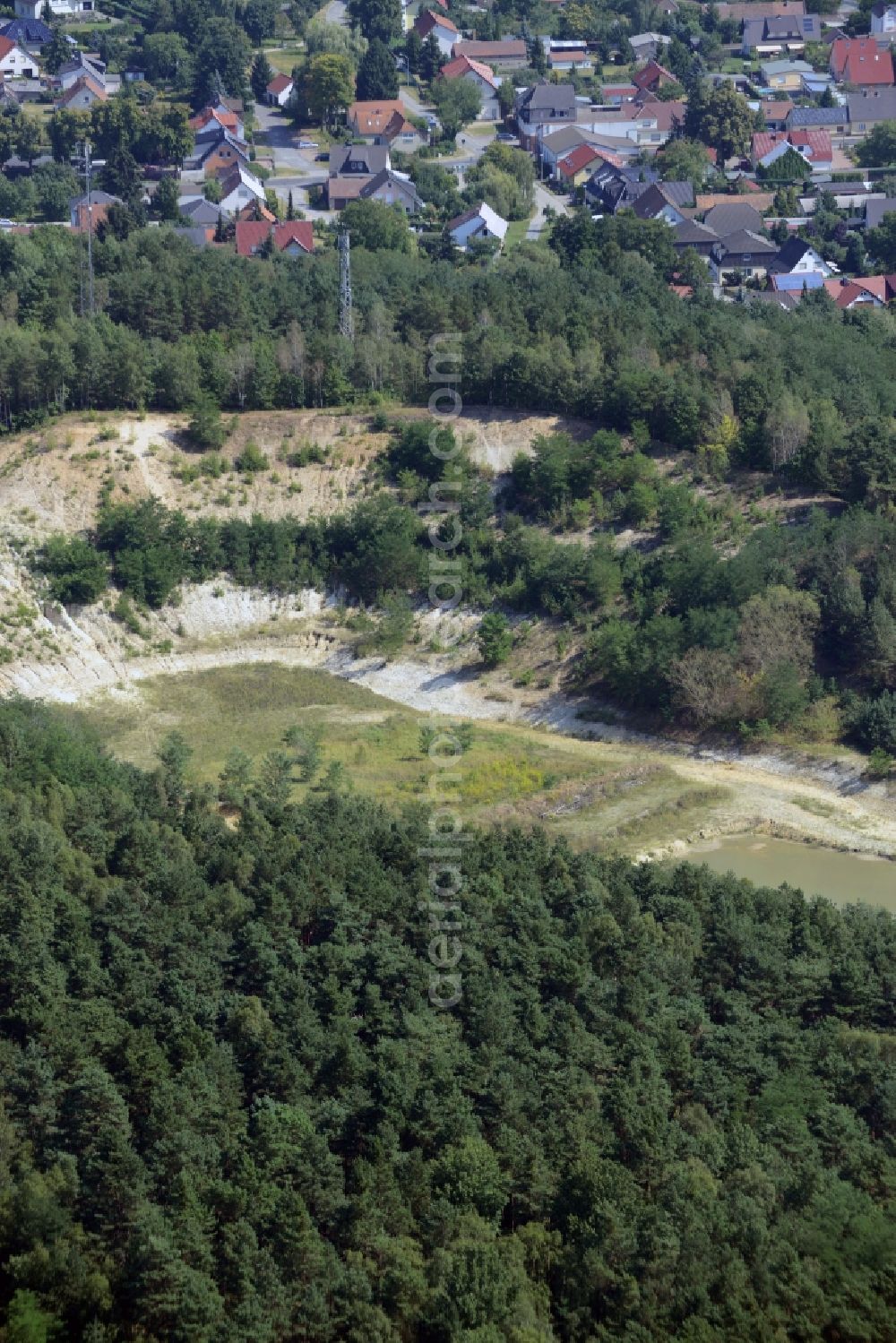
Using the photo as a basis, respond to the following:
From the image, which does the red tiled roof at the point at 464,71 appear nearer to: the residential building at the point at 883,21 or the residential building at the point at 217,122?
the residential building at the point at 217,122

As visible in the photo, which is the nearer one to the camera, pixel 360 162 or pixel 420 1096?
pixel 420 1096

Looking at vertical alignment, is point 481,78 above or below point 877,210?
above

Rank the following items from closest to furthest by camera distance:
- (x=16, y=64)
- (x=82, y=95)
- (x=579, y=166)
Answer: (x=579, y=166) → (x=82, y=95) → (x=16, y=64)

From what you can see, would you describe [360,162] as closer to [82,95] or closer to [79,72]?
[82,95]

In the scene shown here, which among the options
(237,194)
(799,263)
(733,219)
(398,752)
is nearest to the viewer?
(398,752)

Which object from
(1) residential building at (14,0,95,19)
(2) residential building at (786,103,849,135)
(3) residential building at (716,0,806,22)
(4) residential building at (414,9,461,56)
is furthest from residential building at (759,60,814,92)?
(1) residential building at (14,0,95,19)

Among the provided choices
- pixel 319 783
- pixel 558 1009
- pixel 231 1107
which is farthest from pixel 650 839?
pixel 231 1107

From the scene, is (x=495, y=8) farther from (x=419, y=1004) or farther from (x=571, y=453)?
(x=419, y=1004)

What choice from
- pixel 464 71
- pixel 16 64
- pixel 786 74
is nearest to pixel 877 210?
pixel 786 74
